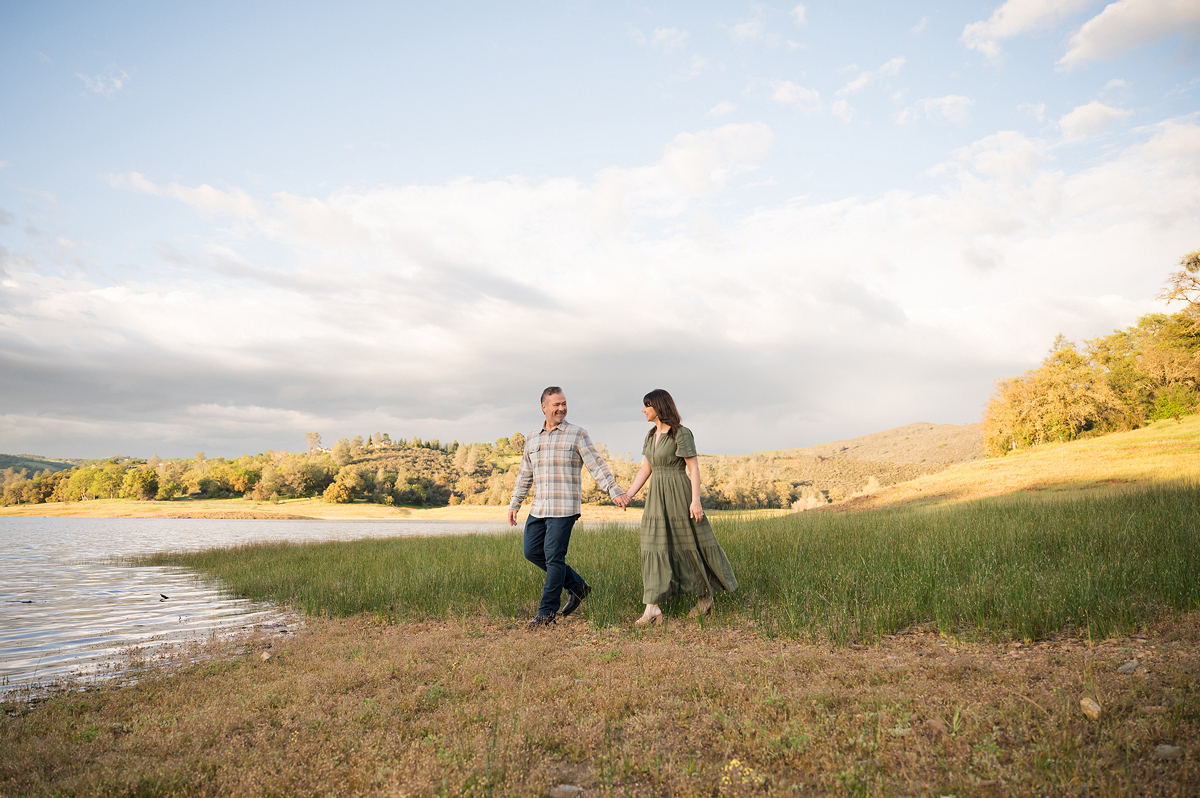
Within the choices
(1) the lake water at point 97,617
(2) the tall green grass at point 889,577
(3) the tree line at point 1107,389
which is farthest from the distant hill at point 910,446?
(1) the lake water at point 97,617

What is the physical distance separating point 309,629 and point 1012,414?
5204 cm

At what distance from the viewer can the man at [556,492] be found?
257 inches

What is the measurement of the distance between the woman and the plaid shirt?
1.54 ft

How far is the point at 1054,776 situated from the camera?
94.7 inches

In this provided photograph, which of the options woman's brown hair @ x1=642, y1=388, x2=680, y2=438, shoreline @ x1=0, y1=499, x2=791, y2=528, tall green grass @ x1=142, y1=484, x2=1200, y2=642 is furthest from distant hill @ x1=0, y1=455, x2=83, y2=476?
woman's brown hair @ x1=642, y1=388, x2=680, y2=438

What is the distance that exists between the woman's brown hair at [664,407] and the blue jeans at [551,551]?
4.70 ft

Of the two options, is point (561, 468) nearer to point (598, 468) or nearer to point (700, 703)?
point (598, 468)

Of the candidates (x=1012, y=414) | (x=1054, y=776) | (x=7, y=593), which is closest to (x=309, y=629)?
(x=1054, y=776)

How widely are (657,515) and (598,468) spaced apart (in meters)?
0.82

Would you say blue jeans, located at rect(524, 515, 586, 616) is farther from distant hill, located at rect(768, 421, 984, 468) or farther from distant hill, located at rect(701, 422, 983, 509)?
distant hill, located at rect(768, 421, 984, 468)

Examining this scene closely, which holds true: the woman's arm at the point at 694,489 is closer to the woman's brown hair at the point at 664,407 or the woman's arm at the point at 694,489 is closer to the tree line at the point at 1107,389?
the woman's brown hair at the point at 664,407

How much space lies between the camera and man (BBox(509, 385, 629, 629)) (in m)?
6.54

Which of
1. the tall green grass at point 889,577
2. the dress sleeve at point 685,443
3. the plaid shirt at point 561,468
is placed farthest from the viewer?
the plaid shirt at point 561,468

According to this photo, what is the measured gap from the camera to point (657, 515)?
256 inches
